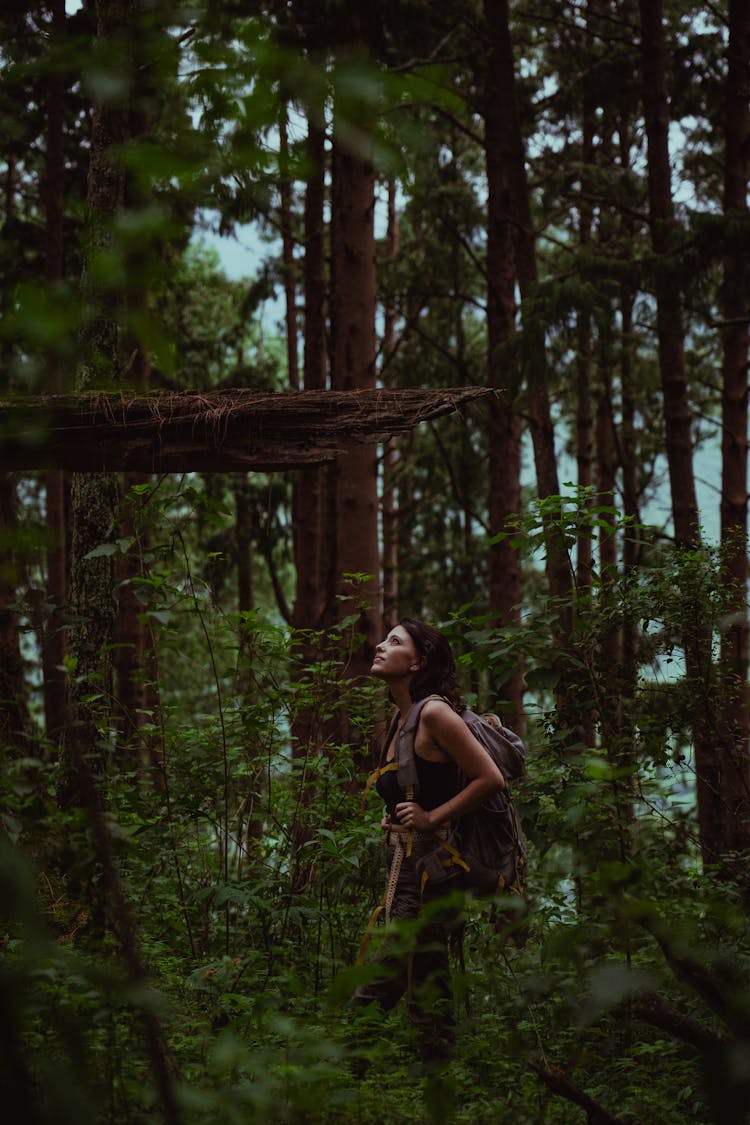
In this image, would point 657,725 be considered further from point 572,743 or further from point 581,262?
point 581,262

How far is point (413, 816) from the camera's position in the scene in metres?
4.46

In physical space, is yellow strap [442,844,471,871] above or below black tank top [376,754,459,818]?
below

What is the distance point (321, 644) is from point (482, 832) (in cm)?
314

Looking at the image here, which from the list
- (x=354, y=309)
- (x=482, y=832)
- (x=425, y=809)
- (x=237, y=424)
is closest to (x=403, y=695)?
(x=425, y=809)

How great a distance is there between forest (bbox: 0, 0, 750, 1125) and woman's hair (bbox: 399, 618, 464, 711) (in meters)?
0.55

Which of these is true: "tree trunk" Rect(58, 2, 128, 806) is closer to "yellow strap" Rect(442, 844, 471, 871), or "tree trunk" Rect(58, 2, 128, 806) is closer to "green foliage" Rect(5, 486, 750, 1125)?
"green foliage" Rect(5, 486, 750, 1125)

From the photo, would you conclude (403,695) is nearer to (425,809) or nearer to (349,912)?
(425,809)

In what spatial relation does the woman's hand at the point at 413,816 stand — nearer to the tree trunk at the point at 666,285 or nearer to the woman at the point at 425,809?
the woman at the point at 425,809

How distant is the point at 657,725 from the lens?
16.9 ft

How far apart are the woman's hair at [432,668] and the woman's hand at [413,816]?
21.2 inches

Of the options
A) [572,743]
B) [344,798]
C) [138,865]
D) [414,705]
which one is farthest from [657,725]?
[138,865]

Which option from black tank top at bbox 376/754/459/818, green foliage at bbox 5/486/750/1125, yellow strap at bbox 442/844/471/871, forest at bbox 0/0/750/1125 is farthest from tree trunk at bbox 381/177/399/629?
yellow strap at bbox 442/844/471/871

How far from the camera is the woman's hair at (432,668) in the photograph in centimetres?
482

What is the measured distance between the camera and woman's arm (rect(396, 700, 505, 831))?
437cm
